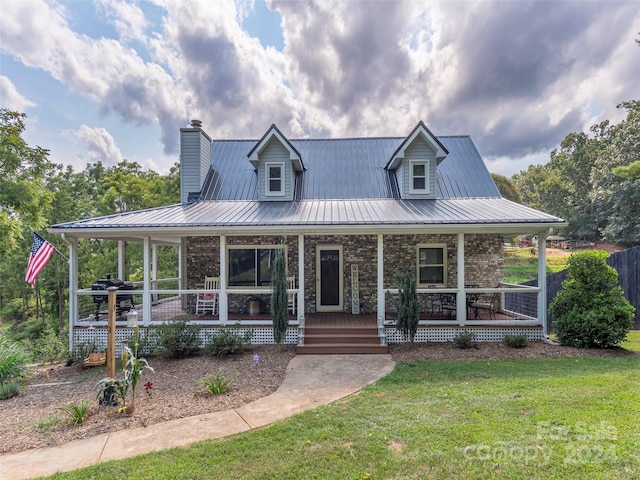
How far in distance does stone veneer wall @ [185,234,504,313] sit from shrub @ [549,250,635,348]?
2.65m

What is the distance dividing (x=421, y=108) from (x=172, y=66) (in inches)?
440

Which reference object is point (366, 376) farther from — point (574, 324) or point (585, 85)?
point (585, 85)

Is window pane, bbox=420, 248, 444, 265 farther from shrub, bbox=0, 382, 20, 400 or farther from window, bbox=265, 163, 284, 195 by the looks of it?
shrub, bbox=0, 382, 20, 400

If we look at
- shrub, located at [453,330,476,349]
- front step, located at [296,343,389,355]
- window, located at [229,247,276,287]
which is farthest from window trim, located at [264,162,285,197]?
shrub, located at [453,330,476,349]

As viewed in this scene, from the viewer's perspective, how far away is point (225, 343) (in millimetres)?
7941

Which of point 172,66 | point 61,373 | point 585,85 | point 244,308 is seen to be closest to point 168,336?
point 61,373

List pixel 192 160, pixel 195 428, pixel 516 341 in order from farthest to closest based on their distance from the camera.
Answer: pixel 192 160
pixel 516 341
pixel 195 428

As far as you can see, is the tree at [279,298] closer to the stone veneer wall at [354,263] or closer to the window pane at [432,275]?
the stone veneer wall at [354,263]

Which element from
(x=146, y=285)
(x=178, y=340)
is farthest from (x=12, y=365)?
(x=178, y=340)

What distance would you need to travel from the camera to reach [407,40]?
1320 centimetres

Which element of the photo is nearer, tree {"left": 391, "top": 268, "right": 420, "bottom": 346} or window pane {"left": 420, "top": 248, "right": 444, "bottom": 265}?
tree {"left": 391, "top": 268, "right": 420, "bottom": 346}

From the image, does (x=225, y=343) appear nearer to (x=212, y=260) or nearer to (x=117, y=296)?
(x=212, y=260)

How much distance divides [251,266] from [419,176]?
270 inches

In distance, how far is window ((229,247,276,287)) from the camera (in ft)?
36.0
